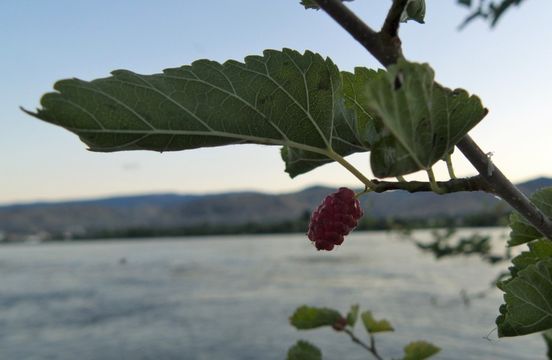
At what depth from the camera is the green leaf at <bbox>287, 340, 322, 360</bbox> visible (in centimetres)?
203

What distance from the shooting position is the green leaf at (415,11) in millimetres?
712

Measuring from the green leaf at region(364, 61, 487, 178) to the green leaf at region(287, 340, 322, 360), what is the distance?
4.96 ft

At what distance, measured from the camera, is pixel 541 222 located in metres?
0.69

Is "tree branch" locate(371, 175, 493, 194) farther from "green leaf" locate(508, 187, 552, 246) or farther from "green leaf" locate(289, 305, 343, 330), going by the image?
"green leaf" locate(289, 305, 343, 330)

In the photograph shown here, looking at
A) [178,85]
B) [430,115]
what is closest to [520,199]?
[430,115]

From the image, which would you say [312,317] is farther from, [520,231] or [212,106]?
[212,106]

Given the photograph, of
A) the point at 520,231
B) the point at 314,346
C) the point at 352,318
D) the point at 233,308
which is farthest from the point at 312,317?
the point at 233,308

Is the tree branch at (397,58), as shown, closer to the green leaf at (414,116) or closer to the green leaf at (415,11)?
the green leaf at (414,116)

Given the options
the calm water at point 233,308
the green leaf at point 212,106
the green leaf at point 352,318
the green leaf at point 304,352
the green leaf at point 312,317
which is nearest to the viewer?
the green leaf at point 212,106

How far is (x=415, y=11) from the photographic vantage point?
0.72 meters

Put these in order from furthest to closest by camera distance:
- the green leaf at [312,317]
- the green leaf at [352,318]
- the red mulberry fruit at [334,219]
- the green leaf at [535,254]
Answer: the green leaf at [352,318], the green leaf at [312,317], the green leaf at [535,254], the red mulberry fruit at [334,219]

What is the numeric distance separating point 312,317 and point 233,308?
27.5 metres

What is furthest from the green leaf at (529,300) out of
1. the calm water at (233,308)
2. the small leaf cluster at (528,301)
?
the calm water at (233,308)

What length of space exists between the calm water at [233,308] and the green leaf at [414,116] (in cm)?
1355
